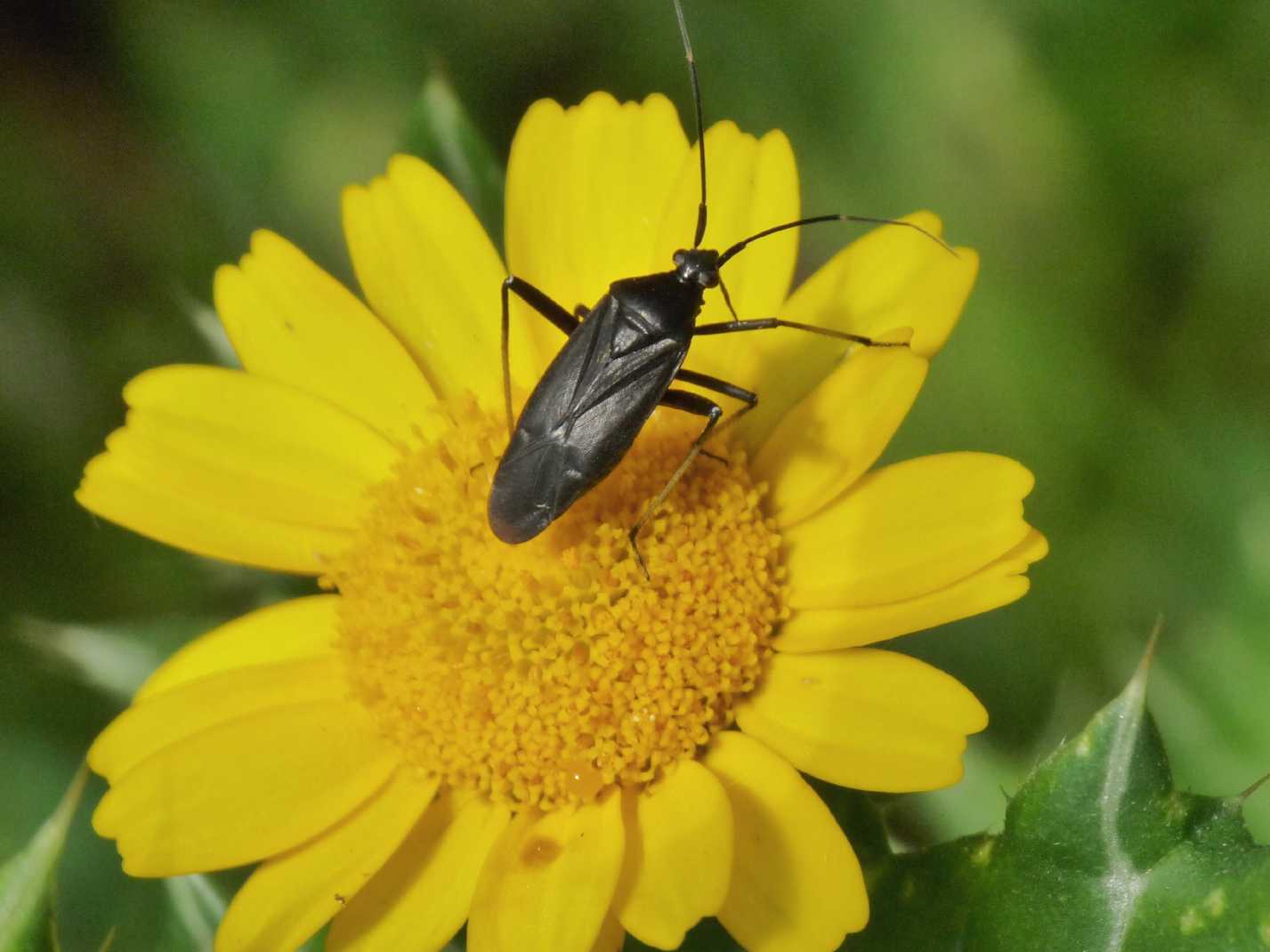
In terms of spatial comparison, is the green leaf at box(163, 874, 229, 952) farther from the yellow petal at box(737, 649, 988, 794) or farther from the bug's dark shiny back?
the yellow petal at box(737, 649, 988, 794)

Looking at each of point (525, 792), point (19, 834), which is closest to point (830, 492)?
point (525, 792)

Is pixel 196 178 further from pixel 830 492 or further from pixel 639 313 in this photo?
pixel 830 492

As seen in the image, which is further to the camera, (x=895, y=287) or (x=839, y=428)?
(x=895, y=287)

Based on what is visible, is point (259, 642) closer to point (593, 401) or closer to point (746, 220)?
point (593, 401)

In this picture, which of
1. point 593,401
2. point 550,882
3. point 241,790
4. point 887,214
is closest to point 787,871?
point 550,882

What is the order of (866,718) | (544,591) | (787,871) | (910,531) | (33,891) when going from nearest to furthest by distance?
1. (33,891)
2. (787,871)
3. (866,718)
4. (910,531)
5. (544,591)

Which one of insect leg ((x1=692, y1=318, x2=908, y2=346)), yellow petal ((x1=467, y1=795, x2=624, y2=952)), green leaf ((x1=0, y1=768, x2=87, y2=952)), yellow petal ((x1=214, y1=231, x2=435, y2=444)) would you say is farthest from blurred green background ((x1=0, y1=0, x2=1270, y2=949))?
insect leg ((x1=692, y1=318, x2=908, y2=346))

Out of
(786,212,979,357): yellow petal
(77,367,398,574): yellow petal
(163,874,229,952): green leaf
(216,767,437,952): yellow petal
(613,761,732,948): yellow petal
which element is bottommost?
(163,874,229,952): green leaf
